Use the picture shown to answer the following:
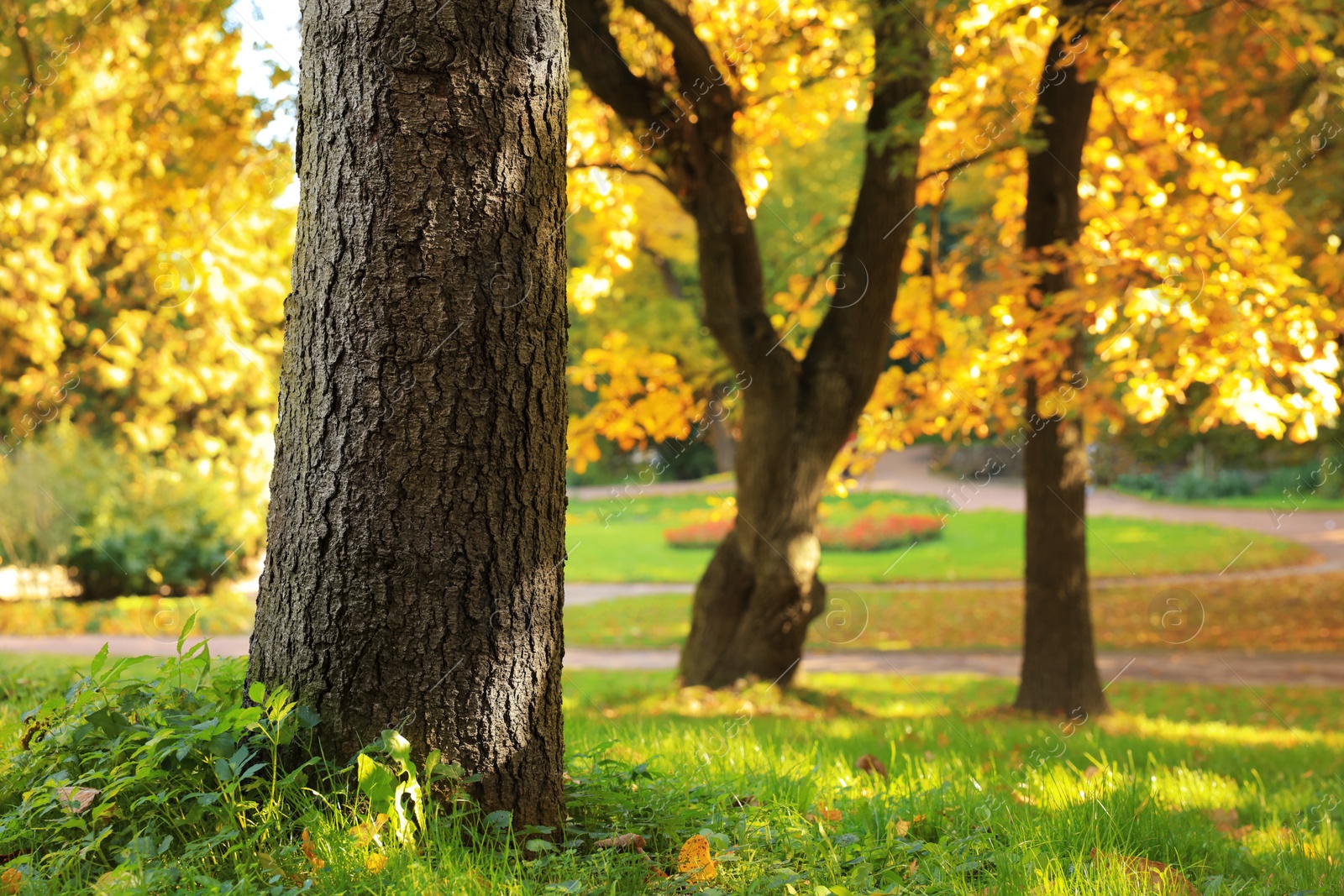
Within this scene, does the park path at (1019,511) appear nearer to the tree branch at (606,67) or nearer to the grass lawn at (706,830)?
the tree branch at (606,67)

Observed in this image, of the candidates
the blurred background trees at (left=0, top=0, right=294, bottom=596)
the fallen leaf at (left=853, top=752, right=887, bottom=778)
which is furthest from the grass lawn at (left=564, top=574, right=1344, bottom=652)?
the fallen leaf at (left=853, top=752, right=887, bottom=778)

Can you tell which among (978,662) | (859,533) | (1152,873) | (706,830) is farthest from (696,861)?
(859,533)

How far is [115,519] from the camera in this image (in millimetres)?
13453

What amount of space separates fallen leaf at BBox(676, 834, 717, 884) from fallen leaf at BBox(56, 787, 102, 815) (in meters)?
1.21

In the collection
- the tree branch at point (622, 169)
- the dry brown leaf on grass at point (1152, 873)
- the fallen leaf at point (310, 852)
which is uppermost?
the tree branch at point (622, 169)

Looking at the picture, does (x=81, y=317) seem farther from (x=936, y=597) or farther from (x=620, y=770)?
(x=620, y=770)

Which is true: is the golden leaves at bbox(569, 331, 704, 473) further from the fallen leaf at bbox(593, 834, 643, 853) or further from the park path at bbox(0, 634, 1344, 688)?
the fallen leaf at bbox(593, 834, 643, 853)

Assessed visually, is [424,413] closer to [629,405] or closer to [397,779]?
[397,779]

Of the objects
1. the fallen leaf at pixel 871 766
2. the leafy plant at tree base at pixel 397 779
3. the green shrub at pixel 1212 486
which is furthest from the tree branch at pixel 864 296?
the green shrub at pixel 1212 486

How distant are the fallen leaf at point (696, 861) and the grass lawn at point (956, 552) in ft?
43.2

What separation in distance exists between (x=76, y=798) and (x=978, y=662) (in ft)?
35.9

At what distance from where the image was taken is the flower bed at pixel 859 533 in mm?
20750

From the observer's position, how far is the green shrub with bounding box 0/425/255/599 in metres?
12.6

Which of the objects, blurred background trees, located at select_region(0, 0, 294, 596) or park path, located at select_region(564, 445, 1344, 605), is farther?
park path, located at select_region(564, 445, 1344, 605)
